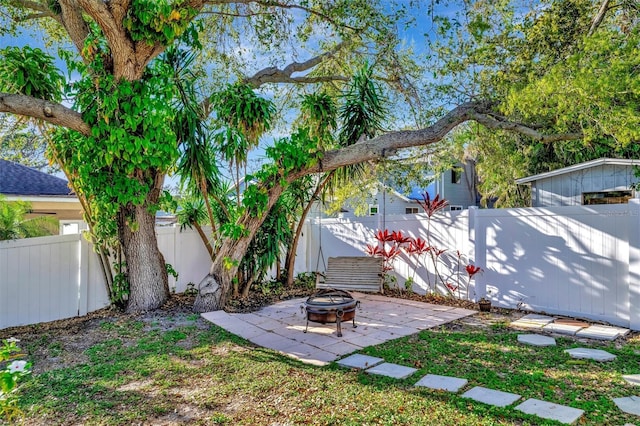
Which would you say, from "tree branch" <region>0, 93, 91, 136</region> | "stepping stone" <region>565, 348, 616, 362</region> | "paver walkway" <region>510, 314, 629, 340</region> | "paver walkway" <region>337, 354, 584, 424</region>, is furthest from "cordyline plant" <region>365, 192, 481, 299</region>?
"tree branch" <region>0, 93, 91, 136</region>

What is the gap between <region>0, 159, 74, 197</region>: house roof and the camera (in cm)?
923

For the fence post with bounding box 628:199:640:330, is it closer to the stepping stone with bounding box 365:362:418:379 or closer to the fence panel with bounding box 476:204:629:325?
the fence panel with bounding box 476:204:629:325

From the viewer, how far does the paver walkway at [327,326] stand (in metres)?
4.56

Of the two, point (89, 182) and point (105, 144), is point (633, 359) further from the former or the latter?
point (89, 182)

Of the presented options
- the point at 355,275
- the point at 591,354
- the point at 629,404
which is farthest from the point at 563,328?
the point at 355,275

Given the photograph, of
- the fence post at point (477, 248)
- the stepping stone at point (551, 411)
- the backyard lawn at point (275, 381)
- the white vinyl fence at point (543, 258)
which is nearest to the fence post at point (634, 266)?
the white vinyl fence at point (543, 258)

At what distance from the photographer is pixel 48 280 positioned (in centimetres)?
572

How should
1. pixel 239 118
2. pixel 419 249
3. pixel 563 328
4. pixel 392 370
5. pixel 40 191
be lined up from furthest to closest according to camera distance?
pixel 40 191 → pixel 419 249 → pixel 239 118 → pixel 563 328 → pixel 392 370

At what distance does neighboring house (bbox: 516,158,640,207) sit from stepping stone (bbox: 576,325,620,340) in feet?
14.0

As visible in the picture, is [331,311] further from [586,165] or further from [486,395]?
[586,165]

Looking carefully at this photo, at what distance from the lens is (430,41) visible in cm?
634

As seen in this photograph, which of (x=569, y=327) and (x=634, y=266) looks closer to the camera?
(x=634, y=266)

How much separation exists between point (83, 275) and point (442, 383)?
5330 mm

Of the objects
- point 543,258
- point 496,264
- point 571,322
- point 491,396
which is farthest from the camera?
point 496,264
